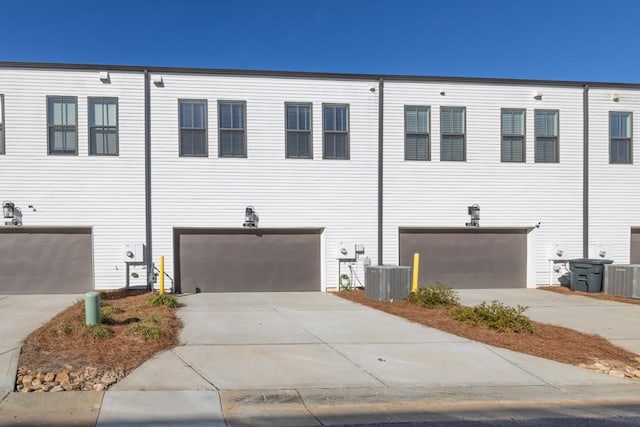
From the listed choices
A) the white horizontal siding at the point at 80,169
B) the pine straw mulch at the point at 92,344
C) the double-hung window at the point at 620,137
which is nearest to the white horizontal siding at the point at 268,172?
the white horizontal siding at the point at 80,169

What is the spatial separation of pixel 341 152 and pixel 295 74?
267 cm

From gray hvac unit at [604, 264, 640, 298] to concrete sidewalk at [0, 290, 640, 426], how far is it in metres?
7.95

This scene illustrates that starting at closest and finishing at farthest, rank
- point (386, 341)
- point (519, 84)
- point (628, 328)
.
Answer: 1. point (386, 341)
2. point (628, 328)
3. point (519, 84)

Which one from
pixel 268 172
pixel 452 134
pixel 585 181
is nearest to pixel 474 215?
pixel 452 134

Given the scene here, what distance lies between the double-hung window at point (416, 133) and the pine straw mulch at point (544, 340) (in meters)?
5.96

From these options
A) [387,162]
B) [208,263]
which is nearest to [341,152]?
[387,162]

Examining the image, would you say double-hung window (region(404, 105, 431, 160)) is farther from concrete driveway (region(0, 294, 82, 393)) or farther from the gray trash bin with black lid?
concrete driveway (region(0, 294, 82, 393))

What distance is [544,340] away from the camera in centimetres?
823

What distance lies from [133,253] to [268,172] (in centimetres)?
440

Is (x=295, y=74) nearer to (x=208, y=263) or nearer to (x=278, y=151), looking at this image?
(x=278, y=151)

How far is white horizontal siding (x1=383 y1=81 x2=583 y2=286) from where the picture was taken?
49.8 ft

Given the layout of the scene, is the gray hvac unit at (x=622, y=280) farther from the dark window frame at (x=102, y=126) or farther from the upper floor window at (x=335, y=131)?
the dark window frame at (x=102, y=126)

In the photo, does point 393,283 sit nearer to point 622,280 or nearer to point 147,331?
point 147,331

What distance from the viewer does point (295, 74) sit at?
14727 mm
